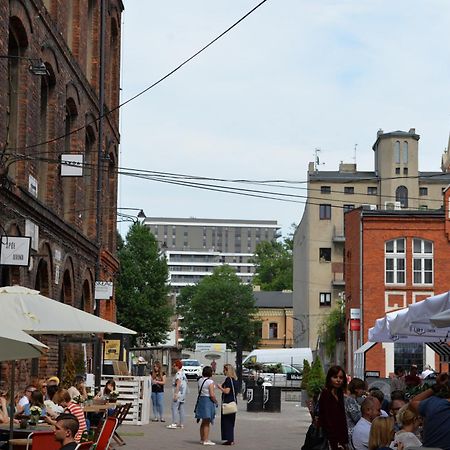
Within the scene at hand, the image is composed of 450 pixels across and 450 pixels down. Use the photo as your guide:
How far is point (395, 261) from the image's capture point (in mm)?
52906

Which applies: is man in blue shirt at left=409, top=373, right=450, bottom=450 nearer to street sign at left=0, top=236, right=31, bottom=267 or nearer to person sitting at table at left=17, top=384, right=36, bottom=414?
person sitting at table at left=17, top=384, right=36, bottom=414

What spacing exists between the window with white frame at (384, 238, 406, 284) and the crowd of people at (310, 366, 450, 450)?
130 feet

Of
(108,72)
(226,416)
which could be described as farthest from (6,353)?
(108,72)

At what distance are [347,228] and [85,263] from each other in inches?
997

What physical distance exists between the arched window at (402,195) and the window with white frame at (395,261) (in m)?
38.1

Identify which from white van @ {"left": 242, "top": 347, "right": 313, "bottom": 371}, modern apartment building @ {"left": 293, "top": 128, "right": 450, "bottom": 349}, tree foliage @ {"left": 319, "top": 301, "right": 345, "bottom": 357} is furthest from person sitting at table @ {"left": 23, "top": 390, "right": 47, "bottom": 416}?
modern apartment building @ {"left": 293, "top": 128, "right": 450, "bottom": 349}

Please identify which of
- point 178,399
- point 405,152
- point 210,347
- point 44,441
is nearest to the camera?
point 44,441

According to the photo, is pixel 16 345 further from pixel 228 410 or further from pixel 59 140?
pixel 59 140

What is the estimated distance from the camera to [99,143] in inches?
1337

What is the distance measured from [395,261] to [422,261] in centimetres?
134

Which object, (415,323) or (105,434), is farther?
(415,323)

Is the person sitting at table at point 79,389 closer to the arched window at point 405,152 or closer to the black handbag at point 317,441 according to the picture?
the black handbag at point 317,441

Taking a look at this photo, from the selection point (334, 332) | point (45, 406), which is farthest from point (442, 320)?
point (334, 332)

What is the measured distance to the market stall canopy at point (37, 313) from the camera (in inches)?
573
